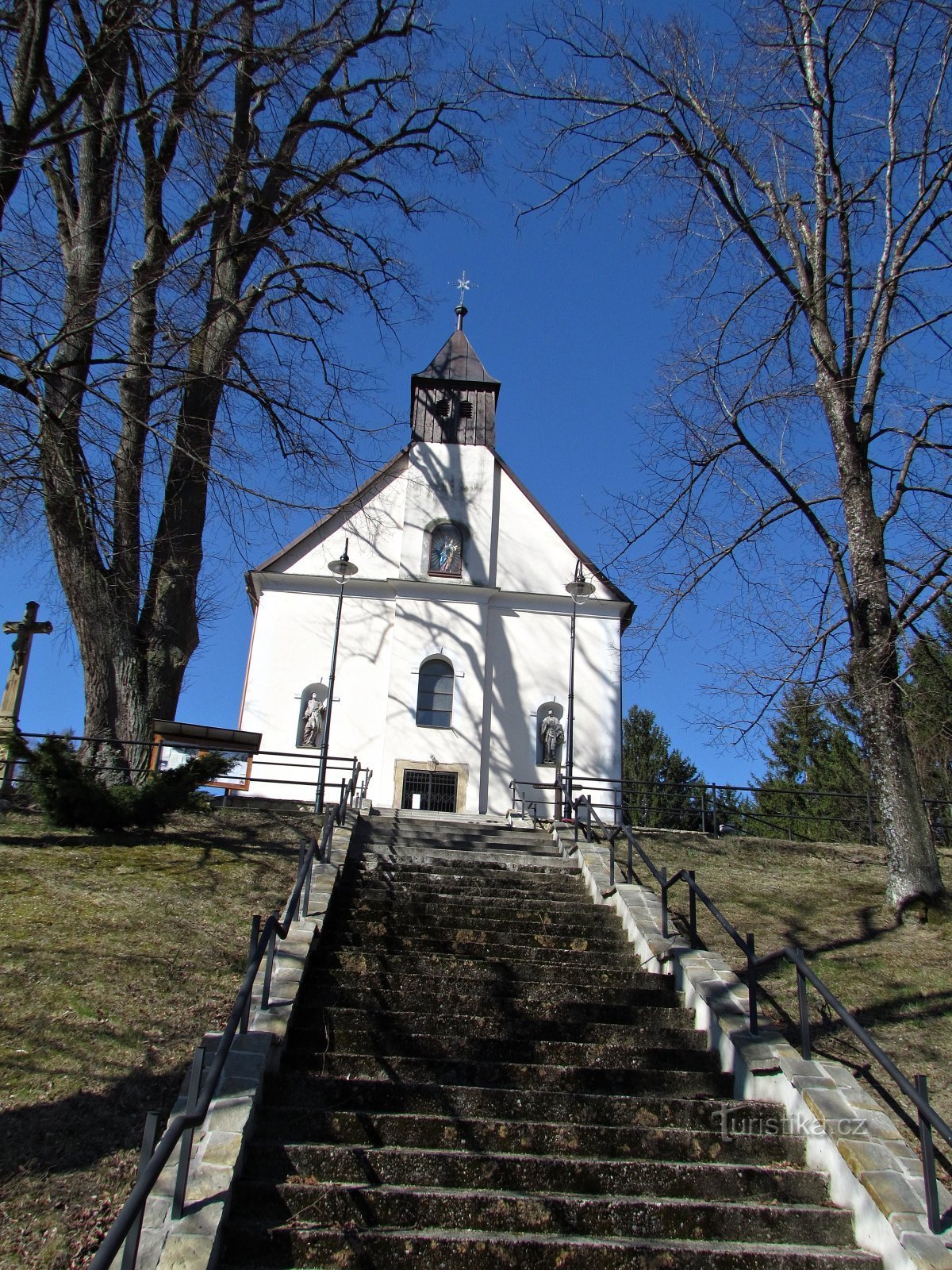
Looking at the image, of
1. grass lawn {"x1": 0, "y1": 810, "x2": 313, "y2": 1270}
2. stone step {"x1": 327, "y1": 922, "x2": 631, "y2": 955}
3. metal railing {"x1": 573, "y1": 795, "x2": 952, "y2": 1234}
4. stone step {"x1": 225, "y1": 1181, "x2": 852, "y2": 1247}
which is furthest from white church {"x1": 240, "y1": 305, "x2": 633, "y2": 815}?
stone step {"x1": 225, "y1": 1181, "x2": 852, "y2": 1247}

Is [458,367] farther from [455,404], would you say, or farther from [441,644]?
[441,644]

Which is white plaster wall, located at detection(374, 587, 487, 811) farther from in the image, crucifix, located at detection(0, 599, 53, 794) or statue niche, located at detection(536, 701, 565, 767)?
crucifix, located at detection(0, 599, 53, 794)

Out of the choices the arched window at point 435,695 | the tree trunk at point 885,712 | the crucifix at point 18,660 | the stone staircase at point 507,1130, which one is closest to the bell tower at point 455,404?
the arched window at point 435,695

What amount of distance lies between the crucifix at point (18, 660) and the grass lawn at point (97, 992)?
115 inches

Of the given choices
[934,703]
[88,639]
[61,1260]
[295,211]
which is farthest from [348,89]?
[61,1260]

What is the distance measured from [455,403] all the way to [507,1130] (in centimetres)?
1944

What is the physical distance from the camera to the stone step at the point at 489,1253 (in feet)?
16.7

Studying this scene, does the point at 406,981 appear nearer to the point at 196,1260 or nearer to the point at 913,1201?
the point at 196,1260

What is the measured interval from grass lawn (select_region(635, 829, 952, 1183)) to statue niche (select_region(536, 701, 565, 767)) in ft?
15.0

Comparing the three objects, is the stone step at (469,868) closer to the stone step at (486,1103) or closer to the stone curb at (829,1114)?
the stone curb at (829,1114)

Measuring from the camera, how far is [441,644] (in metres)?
20.7

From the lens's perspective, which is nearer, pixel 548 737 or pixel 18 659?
pixel 18 659

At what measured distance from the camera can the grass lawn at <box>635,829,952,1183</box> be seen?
26.6 feet

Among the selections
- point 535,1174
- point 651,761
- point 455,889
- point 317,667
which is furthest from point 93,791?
point 651,761
